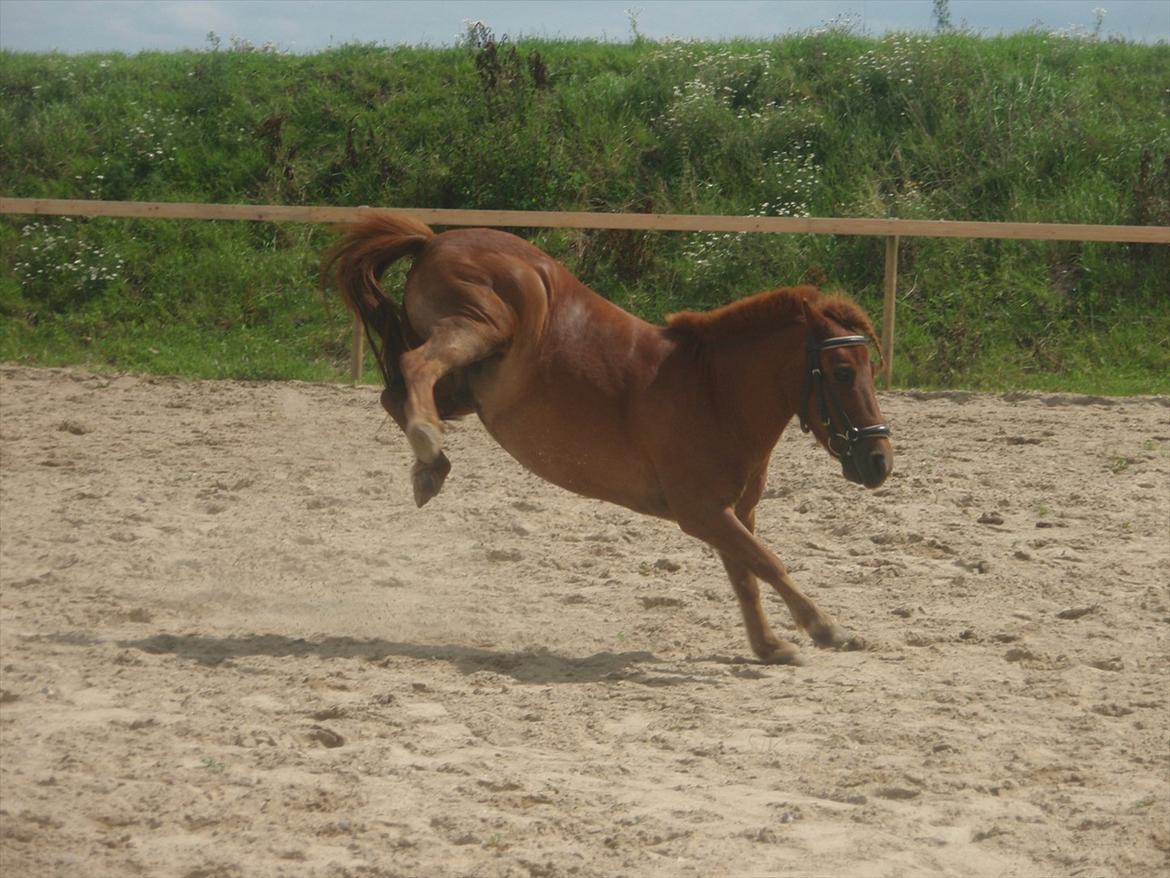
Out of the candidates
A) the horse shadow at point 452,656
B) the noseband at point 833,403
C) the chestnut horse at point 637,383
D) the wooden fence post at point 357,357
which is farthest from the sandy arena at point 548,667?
the wooden fence post at point 357,357

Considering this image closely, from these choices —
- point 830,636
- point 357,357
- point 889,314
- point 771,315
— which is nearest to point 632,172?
point 889,314

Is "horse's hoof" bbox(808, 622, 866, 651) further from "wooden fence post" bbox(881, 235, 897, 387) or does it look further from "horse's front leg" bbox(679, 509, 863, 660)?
"wooden fence post" bbox(881, 235, 897, 387)

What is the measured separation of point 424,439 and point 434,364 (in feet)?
1.46

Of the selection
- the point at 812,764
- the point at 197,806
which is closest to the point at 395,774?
the point at 197,806

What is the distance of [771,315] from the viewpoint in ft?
19.2

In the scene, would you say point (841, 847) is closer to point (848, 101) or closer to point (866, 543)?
point (866, 543)

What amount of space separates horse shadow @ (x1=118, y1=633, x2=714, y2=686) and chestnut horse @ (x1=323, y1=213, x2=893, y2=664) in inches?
21.4

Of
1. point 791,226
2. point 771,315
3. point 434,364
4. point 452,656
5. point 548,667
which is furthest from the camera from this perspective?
point 791,226

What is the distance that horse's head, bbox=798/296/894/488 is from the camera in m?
5.61

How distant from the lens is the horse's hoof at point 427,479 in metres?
5.43

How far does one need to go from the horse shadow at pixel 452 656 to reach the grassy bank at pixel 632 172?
21.1ft

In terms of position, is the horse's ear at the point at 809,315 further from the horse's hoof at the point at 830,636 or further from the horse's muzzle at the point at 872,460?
the horse's hoof at the point at 830,636

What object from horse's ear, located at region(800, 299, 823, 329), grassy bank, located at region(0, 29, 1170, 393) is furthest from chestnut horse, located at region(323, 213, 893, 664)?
grassy bank, located at region(0, 29, 1170, 393)

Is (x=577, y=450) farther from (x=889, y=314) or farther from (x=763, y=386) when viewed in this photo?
(x=889, y=314)
